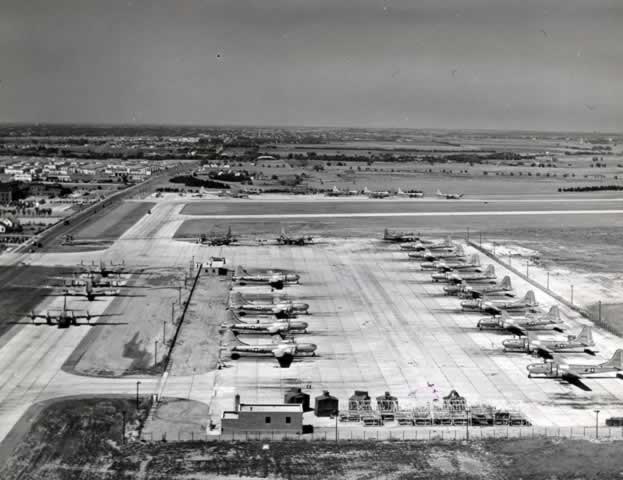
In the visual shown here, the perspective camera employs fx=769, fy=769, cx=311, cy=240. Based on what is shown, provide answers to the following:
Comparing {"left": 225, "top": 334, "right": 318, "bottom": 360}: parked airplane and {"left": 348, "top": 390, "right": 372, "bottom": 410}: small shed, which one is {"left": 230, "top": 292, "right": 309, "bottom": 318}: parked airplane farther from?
{"left": 348, "top": 390, "right": 372, "bottom": 410}: small shed

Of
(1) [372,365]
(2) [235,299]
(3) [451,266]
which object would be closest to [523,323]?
(1) [372,365]

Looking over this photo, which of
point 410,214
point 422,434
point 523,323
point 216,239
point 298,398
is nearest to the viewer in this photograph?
point 422,434

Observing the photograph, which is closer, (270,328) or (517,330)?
(270,328)

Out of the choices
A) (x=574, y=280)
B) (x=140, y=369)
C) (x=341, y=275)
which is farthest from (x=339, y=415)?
(x=574, y=280)

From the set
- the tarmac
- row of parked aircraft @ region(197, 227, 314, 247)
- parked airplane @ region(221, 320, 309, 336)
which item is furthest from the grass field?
row of parked aircraft @ region(197, 227, 314, 247)

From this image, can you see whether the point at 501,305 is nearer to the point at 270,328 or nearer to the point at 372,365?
the point at 372,365

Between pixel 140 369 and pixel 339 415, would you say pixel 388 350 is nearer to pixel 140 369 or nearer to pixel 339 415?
pixel 339 415

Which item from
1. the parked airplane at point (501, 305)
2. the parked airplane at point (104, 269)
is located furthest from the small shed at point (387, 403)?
the parked airplane at point (104, 269)
